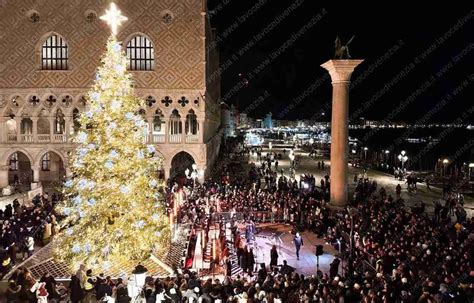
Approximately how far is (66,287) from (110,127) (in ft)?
13.6

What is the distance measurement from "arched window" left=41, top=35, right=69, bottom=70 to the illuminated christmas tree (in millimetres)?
19416

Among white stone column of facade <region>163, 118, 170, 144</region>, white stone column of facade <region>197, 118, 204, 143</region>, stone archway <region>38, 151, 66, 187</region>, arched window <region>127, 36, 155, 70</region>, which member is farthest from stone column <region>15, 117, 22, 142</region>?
white stone column of facade <region>197, 118, 204, 143</region>

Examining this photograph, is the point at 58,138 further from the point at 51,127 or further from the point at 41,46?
the point at 41,46

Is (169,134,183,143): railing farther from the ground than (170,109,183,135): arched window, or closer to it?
closer to it

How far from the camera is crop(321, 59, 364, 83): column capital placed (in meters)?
20.4

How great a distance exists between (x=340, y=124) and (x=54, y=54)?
60.9ft

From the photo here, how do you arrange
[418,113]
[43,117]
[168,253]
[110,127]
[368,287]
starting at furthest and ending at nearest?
[418,113]
[43,117]
[168,253]
[110,127]
[368,287]

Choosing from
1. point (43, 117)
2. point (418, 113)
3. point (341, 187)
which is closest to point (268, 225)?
point (341, 187)

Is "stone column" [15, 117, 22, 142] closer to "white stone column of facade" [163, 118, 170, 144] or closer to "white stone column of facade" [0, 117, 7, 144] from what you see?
"white stone column of facade" [0, 117, 7, 144]

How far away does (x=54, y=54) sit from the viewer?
3059cm

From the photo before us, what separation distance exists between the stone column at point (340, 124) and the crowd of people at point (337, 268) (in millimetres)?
1011

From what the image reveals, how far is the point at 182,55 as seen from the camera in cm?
3014

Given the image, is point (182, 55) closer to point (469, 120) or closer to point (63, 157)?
point (63, 157)

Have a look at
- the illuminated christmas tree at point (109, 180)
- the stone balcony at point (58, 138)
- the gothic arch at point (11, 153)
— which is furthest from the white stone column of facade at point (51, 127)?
the illuminated christmas tree at point (109, 180)
